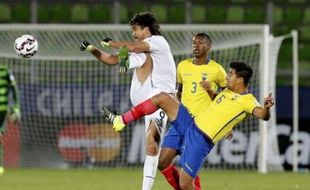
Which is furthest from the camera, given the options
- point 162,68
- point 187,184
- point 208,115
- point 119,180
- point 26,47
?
point 119,180

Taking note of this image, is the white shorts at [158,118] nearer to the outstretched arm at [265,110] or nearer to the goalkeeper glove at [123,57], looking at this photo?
the goalkeeper glove at [123,57]

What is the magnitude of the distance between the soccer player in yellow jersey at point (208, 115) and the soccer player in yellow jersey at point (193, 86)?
91cm

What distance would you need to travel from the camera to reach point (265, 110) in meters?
8.02

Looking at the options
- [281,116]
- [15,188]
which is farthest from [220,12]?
[15,188]

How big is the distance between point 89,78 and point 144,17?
6.92 m

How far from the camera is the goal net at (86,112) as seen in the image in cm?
1592

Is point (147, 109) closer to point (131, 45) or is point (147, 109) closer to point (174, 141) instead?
point (131, 45)

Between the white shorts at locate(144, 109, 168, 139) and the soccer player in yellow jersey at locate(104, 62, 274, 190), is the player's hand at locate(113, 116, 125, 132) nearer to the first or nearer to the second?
the soccer player in yellow jersey at locate(104, 62, 274, 190)

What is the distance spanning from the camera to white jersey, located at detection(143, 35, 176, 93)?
9406 millimetres

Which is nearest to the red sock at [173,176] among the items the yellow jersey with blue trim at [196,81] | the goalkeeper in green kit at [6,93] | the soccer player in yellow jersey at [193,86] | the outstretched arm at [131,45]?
the soccer player in yellow jersey at [193,86]

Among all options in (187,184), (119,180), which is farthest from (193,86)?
(119,180)

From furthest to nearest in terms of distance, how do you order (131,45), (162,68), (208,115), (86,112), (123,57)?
1. (86,112)
2. (162,68)
3. (131,45)
4. (123,57)
5. (208,115)

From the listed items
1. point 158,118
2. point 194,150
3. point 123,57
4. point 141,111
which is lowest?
point 194,150

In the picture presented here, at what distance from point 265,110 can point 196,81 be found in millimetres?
2175
